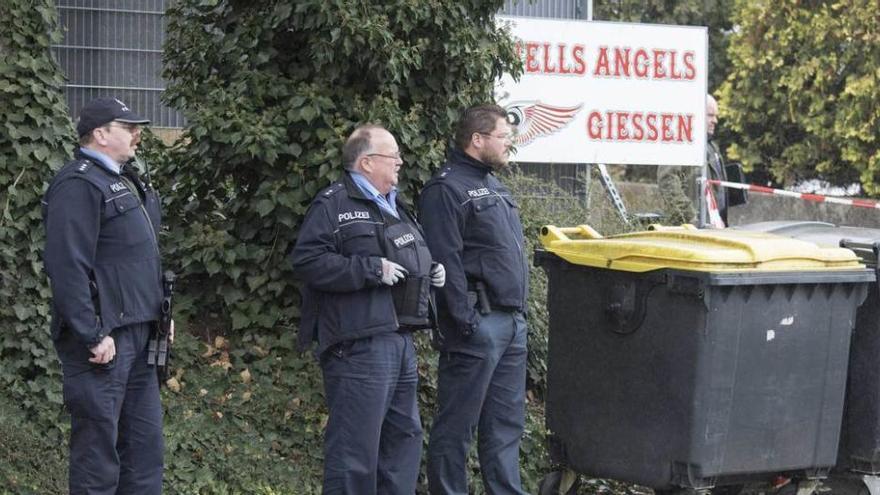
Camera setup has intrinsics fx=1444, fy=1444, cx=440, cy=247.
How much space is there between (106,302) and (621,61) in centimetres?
802

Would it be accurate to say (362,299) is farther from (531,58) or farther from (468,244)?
(531,58)

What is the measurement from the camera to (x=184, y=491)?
6984 mm

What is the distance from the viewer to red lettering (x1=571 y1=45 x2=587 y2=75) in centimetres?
1272

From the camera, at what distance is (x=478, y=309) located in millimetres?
6746

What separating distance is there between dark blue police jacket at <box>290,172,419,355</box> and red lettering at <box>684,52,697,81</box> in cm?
737

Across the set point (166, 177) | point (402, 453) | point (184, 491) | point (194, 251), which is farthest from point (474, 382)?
point (166, 177)

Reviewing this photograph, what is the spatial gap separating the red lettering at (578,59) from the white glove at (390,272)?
6.94 m

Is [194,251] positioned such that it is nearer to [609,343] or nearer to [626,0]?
[609,343]

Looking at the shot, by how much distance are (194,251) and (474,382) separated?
1993mm

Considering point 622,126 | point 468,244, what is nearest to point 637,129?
point 622,126

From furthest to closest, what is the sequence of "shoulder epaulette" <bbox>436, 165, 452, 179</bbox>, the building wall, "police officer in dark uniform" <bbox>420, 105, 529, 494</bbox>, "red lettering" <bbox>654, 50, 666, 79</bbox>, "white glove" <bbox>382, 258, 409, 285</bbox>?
"red lettering" <bbox>654, 50, 666, 79</bbox> → the building wall → "shoulder epaulette" <bbox>436, 165, 452, 179</bbox> → "police officer in dark uniform" <bbox>420, 105, 529, 494</bbox> → "white glove" <bbox>382, 258, 409, 285</bbox>

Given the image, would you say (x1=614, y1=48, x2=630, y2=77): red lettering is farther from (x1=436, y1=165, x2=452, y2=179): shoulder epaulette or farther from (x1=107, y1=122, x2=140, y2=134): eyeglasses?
(x1=107, y1=122, x2=140, y2=134): eyeglasses

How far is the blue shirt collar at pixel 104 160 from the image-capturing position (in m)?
5.83

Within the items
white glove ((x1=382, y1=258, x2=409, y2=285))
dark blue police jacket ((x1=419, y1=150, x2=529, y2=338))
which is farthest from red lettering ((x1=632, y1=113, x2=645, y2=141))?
white glove ((x1=382, y1=258, x2=409, y2=285))
